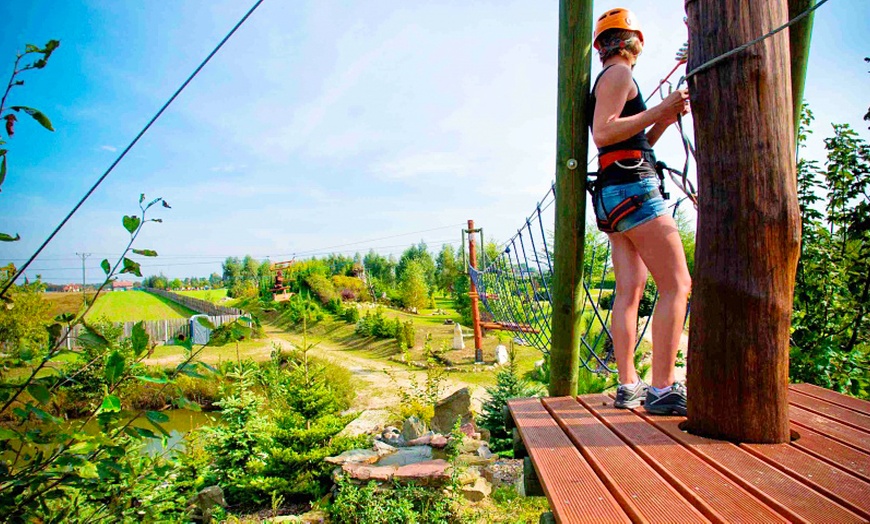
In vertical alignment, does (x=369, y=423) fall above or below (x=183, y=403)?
below

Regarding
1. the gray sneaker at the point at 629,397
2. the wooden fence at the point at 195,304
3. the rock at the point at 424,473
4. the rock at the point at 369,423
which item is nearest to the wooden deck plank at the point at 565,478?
the gray sneaker at the point at 629,397

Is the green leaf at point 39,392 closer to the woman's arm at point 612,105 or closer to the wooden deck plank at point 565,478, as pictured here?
the wooden deck plank at point 565,478

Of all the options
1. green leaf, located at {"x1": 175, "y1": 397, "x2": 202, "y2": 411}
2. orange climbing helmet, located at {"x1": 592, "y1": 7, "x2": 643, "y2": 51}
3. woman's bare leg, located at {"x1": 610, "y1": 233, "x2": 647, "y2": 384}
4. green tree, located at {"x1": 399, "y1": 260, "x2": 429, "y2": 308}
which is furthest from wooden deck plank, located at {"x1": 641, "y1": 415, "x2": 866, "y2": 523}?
green tree, located at {"x1": 399, "y1": 260, "x2": 429, "y2": 308}

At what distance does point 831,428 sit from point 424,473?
203 centimetres

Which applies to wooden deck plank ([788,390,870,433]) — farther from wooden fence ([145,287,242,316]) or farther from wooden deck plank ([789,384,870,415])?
wooden fence ([145,287,242,316])

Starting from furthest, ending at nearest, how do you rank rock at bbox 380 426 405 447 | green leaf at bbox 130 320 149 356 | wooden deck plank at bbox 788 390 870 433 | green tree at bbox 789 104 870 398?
1. rock at bbox 380 426 405 447
2. green tree at bbox 789 104 870 398
3. wooden deck plank at bbox 788 390 870 433
4. green leaf at bbox 130 320 149 356

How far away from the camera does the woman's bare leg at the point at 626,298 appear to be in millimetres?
1479

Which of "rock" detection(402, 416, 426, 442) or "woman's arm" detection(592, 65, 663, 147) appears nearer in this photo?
"woman's arm" detection(592, 65, 663, 147)

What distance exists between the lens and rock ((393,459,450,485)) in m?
2.62

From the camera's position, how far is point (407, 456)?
3.12m

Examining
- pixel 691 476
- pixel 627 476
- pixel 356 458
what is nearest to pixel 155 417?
pixel 627 476

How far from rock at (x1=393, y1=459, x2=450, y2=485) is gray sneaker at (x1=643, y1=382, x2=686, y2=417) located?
159cm

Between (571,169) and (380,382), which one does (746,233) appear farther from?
(380,382)

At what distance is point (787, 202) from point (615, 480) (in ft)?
2.50
